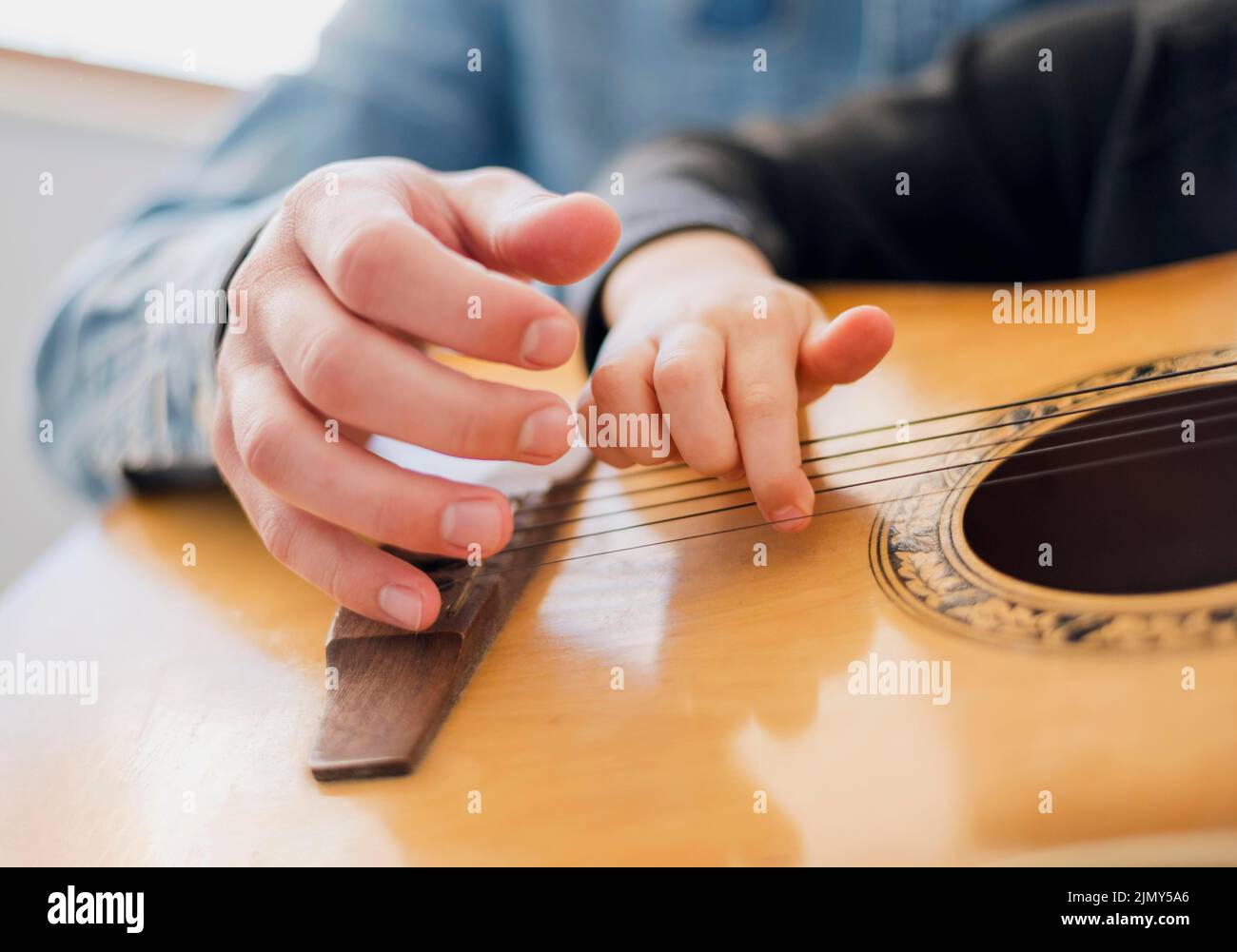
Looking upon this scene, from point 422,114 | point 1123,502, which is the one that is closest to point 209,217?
point 422,114

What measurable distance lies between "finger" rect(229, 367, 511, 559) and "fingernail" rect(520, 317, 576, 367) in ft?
0.20

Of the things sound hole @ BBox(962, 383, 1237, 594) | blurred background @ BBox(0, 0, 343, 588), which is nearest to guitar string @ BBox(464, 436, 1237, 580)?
sound hole @ BBox(962, 383, 1237, 594)

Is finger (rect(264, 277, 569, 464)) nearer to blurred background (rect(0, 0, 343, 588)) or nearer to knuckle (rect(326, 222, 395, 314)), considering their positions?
knuckle (rect(326, 222, 395, 314))

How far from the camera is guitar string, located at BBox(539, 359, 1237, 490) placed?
46 cm

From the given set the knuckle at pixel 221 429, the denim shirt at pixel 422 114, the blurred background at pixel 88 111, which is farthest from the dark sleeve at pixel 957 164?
the blurred background at pixel 88 111

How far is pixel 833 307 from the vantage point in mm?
672

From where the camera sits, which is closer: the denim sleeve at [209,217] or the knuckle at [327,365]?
the knuckle at [327,365]

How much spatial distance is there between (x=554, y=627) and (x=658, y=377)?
118 mm

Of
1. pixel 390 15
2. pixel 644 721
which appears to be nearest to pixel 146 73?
pixel 390 15

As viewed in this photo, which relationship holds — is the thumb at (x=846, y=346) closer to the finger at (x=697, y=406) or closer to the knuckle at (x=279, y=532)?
the finger at (x=697, y=406)

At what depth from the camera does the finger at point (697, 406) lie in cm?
41

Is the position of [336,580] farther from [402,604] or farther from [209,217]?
[209,217]

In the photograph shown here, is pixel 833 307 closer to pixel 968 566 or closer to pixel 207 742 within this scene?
pixel 968 566
